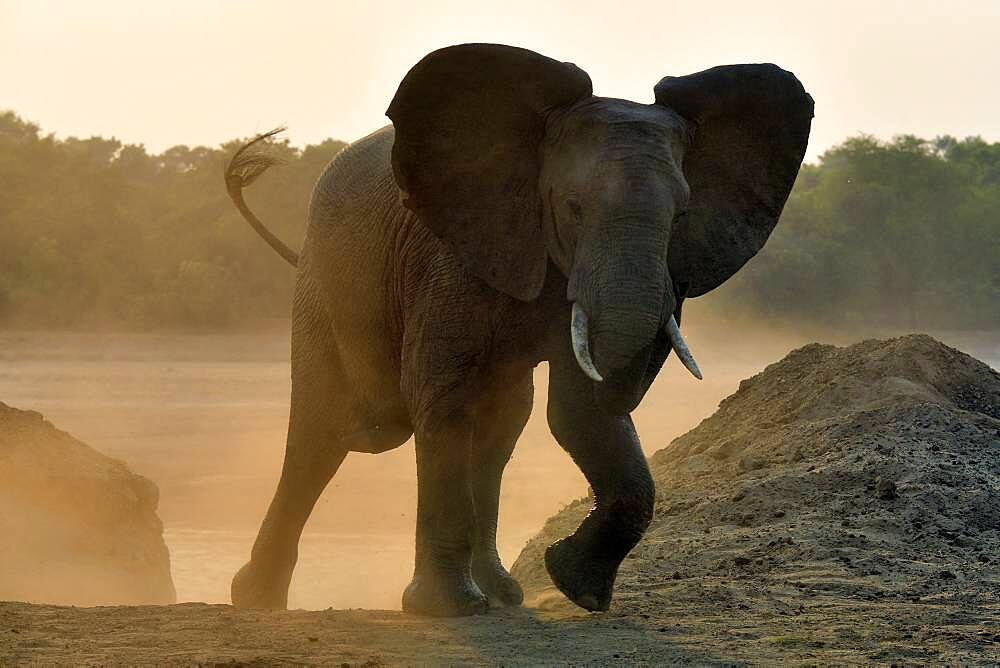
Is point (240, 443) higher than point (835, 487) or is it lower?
higher

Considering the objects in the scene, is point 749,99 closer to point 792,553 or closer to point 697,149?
point 697,149

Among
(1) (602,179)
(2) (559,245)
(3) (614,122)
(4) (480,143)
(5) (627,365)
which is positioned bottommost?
(5) (627,365)

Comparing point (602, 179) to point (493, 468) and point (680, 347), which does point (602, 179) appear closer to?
point (680, 347)

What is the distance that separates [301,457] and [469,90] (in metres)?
2.37

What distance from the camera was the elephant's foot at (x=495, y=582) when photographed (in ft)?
23.9

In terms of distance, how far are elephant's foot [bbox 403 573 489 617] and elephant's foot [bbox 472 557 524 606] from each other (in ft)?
2.30

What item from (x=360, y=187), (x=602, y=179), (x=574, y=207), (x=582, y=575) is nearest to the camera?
(x=602, y=179)

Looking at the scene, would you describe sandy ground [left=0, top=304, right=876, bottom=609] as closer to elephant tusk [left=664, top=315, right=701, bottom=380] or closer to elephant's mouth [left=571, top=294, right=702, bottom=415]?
elephant's mouth [left=571, top=294, right=702, bottom=415]

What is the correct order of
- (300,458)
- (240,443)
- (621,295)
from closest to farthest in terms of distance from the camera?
(621,295) < (300,458) < (240,443)

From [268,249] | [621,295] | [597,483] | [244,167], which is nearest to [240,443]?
[244,167]

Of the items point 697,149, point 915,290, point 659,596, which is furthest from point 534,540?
point 915,290

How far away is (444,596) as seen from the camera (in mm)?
6551

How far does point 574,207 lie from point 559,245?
0.21 meters

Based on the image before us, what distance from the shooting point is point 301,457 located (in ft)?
26.0
